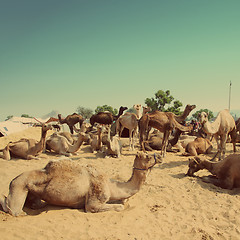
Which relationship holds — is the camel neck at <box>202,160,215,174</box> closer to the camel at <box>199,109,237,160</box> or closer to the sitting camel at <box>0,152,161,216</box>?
the camel at <box>199,109,237,160</box>

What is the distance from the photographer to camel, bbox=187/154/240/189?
20.0 ft

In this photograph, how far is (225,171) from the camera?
20.9ft

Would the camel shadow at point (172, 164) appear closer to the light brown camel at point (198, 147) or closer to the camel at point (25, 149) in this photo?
the light brown camel at point (198, 147)

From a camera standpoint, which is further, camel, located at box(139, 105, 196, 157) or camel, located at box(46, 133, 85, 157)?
camel, located at box(139, 105, 196, 157)

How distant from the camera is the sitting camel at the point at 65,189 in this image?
398 centimetres

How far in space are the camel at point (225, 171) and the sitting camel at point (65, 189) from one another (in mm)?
3166

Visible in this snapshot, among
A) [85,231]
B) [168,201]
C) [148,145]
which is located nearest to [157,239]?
[85,231]

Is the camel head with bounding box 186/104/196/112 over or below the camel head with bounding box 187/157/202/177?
over

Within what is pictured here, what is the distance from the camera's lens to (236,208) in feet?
16.0

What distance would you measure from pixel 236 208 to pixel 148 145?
8.08 meters

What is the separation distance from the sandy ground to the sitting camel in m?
0.17

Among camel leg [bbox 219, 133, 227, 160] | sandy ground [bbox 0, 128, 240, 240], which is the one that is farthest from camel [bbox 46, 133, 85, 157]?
camel leg [bbox 219, 133, 227, 160]

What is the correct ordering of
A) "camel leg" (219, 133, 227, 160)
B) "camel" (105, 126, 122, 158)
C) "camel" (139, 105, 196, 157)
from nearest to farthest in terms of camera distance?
"camel leg" (219, 133, 227, 160) → "camel" (105, 126, 122, 158) → "camel" (139, 105, 196, 157)

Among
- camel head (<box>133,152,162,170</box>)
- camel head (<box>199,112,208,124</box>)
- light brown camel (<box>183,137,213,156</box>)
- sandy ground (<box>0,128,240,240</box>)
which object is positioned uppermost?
camel head (<box>199,112,208,124</box>)
